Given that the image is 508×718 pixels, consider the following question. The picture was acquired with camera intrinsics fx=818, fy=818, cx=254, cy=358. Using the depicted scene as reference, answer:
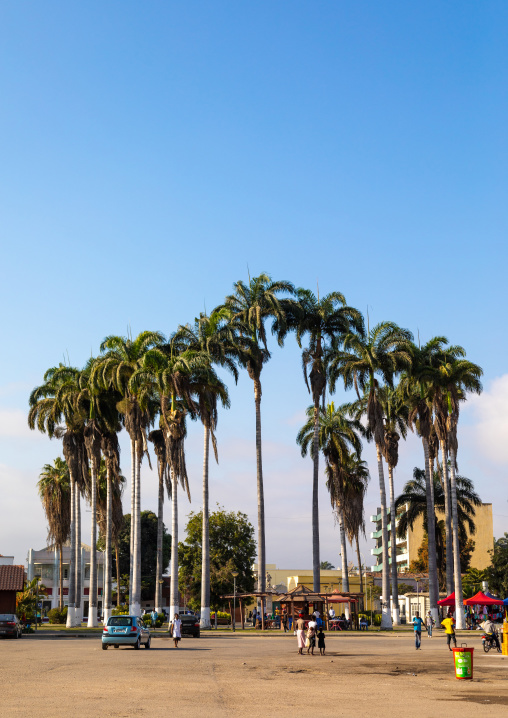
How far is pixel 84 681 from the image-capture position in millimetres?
18797

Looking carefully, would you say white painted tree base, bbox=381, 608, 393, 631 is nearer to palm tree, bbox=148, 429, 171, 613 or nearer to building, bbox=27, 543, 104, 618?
palm tree, bbox=148, 429, 171, 613

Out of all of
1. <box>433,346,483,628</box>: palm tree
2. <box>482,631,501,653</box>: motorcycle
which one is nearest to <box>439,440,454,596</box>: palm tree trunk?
<box>433,346,483,628</box>: palm tree

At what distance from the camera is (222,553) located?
77875 mm

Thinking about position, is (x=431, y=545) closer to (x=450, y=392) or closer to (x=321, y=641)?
(x=450, y=392)

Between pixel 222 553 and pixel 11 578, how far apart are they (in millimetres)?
23731

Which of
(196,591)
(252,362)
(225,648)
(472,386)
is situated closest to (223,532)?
(196,591)

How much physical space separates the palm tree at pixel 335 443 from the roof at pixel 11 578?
2390cm

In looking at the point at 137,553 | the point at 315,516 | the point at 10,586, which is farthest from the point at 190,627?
the point at 10,586

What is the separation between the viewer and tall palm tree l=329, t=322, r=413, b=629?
58469mm

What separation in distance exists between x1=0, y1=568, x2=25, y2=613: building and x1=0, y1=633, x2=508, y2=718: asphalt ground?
3059 centimetres

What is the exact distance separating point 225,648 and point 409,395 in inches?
1253

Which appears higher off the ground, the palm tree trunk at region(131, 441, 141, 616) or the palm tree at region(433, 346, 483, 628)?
the palm tree at region(433, 346, 483, 628)

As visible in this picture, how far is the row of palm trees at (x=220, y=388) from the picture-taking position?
55312 millimetres

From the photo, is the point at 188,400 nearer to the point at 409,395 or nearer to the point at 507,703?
the point at 409,395
